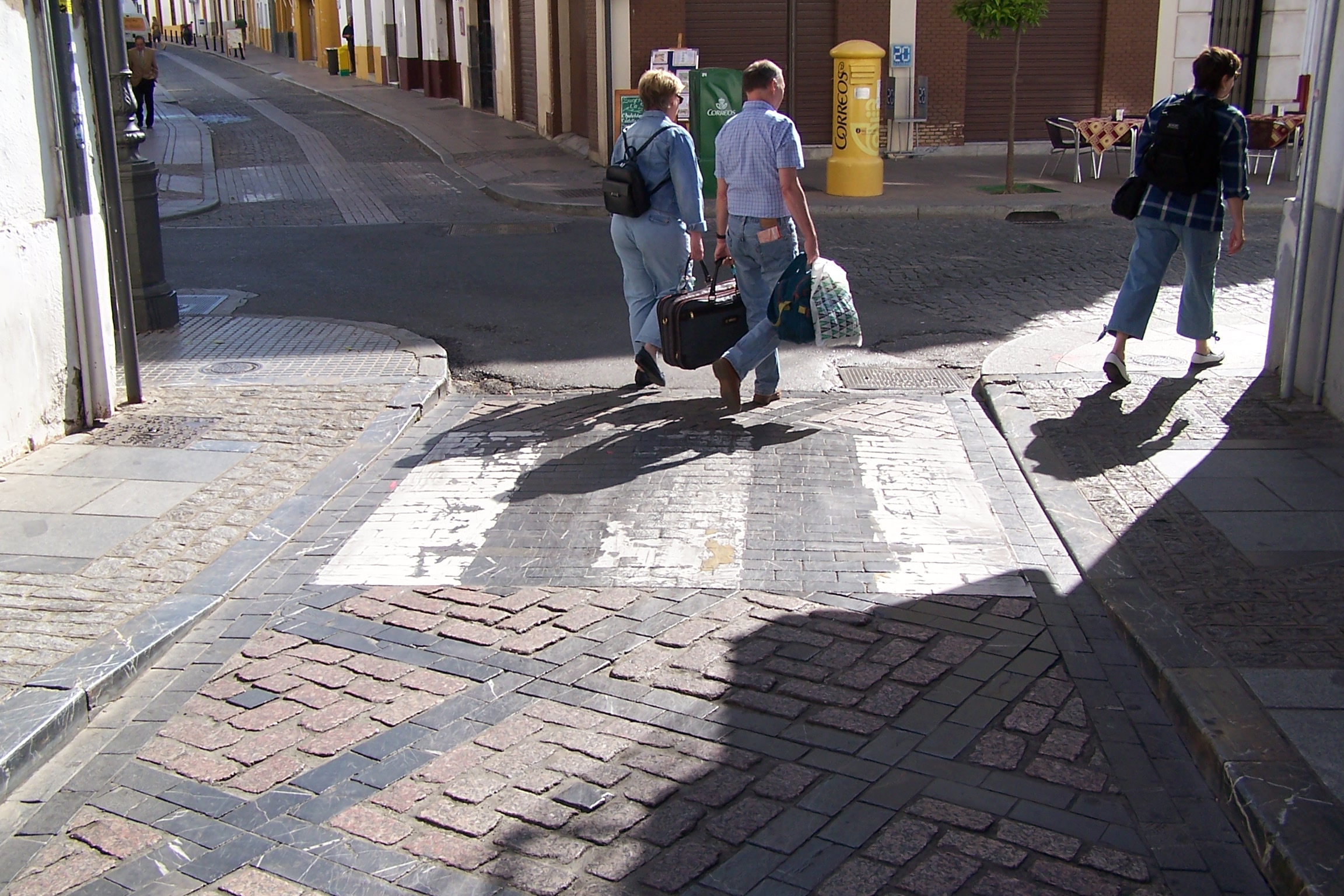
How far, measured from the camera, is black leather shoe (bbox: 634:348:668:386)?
7.77 m

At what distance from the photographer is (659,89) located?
24.0 feet

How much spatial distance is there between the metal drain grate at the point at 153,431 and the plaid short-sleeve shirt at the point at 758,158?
322 cm

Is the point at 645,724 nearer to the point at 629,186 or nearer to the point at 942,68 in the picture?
the point at 629,186

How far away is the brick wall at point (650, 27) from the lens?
18938 mm

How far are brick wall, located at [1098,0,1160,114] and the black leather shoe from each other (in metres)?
15.5

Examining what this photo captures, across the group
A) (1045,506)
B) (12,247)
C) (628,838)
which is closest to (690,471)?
(1045,506)

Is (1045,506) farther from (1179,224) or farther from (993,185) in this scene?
(993,185)

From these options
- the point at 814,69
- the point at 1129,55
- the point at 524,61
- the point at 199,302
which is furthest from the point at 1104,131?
the point at 524,61

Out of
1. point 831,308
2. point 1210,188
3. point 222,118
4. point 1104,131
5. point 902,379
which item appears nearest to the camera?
point 831,308

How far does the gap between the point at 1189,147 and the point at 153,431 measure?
5907mm

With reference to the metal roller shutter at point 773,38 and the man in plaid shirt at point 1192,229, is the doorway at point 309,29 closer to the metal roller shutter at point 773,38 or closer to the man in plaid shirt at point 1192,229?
the metal roller shutter at point 773,38

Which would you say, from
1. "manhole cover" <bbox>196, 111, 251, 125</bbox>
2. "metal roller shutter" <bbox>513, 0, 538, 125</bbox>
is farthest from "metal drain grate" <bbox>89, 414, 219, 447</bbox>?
"manhole cover" <bbox>196, 111, 251, 125</bbox>

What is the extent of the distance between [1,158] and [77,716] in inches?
138

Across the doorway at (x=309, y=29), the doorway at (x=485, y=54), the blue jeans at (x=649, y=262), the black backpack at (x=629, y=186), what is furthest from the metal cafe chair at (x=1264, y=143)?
the doorway at (x=309, y=29)
